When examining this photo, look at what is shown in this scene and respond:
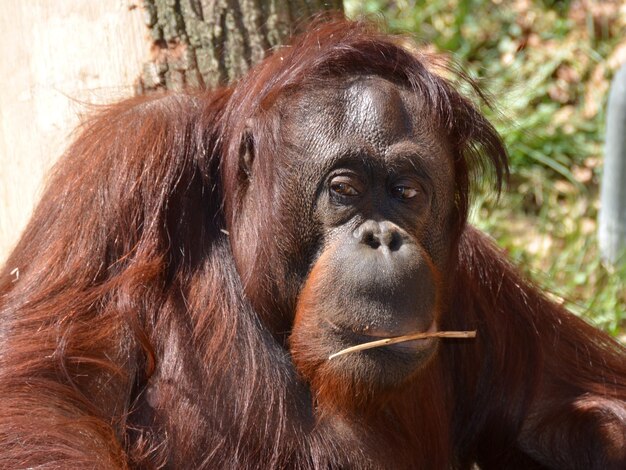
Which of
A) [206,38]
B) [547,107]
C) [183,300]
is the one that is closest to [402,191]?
[183,300]

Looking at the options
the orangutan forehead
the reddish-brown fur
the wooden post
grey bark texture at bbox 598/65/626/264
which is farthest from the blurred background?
the reddish-brown fur

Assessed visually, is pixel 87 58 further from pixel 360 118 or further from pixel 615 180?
pixel 615 180

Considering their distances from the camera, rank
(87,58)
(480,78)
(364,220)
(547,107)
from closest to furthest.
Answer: (364,220), (480,78), (87,58), (547,107)

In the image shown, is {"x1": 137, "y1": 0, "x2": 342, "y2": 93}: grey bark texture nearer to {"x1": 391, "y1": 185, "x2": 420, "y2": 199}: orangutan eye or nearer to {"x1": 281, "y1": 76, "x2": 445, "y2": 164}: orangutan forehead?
{"x1": 281, "y1": 76, "x2": 445, "y2": 164}: orangutan forehead

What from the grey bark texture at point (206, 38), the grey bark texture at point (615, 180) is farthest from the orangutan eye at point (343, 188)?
the grey bark texture at point (615, 180)

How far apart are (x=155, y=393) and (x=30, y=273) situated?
21.4 inches

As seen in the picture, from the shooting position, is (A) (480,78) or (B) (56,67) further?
(B) (56,67)

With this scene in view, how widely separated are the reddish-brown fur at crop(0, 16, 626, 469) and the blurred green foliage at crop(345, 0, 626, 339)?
231cm

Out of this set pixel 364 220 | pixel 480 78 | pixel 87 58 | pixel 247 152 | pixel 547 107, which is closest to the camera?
pixel 364 220

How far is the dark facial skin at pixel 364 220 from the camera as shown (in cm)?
296

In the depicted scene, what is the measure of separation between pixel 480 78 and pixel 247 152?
0.99 metres

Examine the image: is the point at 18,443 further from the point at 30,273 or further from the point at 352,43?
the point at 352,43

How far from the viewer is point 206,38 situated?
421 cm

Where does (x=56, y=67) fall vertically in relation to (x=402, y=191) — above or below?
above
